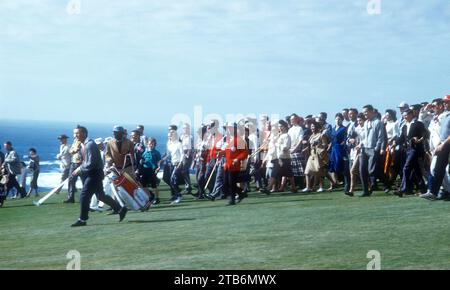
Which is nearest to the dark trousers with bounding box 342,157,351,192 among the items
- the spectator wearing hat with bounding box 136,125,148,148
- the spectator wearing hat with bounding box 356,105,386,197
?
the spectator wearing hat with bounding box 356,105,386,197

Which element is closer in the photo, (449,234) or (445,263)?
(445,263)

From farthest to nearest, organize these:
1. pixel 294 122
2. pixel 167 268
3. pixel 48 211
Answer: pixel 294 122, pixel 48 211, pixel 167 268

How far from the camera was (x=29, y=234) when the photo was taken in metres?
10.4

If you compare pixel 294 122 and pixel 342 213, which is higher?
pixel 294 122

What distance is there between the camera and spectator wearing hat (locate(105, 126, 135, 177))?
38.9 ft

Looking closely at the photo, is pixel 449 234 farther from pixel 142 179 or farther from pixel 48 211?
pixel 48 211

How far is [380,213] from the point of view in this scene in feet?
32.2

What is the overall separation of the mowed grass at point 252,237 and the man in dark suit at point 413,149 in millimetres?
368

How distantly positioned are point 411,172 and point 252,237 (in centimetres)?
416

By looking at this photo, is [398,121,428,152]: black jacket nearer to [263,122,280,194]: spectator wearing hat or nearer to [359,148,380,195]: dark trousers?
[359,148,380,195]: dark trousers

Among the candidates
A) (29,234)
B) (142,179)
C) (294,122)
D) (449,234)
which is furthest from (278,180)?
(449,234)
